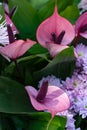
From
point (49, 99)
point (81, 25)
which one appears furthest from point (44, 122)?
point (81, 25)

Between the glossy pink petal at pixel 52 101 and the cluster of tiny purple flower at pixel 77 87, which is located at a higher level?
the glossy pink petal at pixel 52 101

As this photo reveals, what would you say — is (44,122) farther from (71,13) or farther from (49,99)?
(71,13)

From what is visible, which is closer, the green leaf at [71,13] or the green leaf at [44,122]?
the green leaf at [44,122]

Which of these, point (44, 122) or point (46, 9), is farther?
point (46, 9)

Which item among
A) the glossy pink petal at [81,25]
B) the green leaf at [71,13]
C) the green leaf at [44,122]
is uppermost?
the glossy pink petal at [81,25]

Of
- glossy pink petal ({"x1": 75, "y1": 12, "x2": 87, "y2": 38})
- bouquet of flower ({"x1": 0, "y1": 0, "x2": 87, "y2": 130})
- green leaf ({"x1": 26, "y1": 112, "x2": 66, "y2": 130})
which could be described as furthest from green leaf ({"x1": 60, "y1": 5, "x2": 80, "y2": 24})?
green leaf ({"x1": 26, "y1": 112, "x2": 66, "y2": 130})

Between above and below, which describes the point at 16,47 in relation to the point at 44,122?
above

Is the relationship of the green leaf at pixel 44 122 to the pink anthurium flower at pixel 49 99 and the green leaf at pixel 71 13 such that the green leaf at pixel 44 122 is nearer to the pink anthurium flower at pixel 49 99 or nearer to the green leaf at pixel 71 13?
the pink anthurium flower at pixel 49 99

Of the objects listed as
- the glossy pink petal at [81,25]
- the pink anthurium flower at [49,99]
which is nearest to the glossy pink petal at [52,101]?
the pink anthurium flower at [49,99]

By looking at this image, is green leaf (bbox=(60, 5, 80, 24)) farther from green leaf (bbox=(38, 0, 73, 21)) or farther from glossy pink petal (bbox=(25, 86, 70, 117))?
glossy pink petal (bbox=(25, 86, 70, 117))
